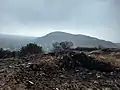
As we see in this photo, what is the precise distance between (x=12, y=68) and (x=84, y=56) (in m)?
4.69

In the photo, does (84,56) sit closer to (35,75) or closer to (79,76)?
(79,76)

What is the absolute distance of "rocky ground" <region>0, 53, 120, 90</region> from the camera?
12070 millimetres

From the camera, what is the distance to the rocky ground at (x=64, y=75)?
12.1 meters

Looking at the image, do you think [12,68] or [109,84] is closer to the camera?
[109,84]

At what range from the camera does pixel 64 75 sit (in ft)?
45.4

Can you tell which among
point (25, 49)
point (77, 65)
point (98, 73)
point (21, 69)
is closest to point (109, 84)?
point (98, 73)

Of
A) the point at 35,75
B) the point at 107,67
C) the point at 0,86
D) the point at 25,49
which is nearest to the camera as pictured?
the point at 0,86

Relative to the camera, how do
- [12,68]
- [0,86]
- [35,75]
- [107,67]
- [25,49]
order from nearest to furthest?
[0,86] < [35,75] < [12,68] < [107,67] < [25,49]

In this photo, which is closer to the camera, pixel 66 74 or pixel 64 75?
pixel 64 75

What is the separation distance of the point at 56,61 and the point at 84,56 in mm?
1894

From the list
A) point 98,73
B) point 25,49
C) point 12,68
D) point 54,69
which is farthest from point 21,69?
point 25,49

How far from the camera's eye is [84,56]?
53.3 feet

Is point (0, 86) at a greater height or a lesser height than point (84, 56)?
lesser

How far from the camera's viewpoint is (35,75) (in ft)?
42.9
